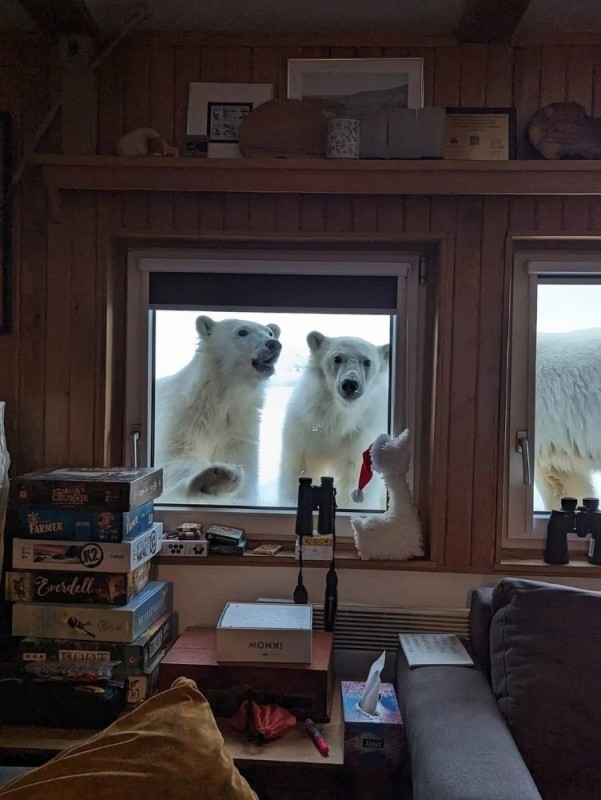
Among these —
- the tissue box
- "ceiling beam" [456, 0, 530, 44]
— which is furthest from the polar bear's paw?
"ceiling beam" [456, 0, 530, 44]

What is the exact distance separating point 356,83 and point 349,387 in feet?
2.99

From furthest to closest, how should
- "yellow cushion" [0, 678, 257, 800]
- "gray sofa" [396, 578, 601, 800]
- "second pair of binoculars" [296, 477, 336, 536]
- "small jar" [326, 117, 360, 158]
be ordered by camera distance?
"second pair of binoculars" [296, 477, 336, 536] → "small jar" [326, 117, 360, 158] → "gray sofa" [396, 578, 601, 800] → "yellow cushion" [0, 678, 257, 800]

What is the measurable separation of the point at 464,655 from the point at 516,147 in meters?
1.45

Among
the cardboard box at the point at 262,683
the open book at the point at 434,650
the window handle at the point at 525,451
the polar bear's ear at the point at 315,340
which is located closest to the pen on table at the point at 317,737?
the cardboard box at the point at 262,683

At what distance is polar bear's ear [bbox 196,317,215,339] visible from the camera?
2.01 metres

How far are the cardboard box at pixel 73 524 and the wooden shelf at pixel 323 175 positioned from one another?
0.90 m

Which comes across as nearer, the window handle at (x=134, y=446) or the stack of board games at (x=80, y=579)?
the stack of board games at (x=80, y=579)

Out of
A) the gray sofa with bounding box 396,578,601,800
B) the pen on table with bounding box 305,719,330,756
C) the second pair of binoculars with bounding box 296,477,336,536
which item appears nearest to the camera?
the gray sofa with bounding box 396,578,601,800

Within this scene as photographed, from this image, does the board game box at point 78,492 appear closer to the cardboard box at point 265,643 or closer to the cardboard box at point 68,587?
the cardboard box at point 68,587

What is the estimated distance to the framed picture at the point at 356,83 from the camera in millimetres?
1830

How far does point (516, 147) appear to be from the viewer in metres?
1.82

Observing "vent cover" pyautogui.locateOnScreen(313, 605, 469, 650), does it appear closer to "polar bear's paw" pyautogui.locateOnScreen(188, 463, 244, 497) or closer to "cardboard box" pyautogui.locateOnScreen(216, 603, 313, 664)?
"cardboard box" pyautogui.locateOnScreen(216, 603, 313, 664)

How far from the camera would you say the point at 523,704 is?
1405 mm

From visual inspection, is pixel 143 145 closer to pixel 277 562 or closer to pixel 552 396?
pixel 277 562
